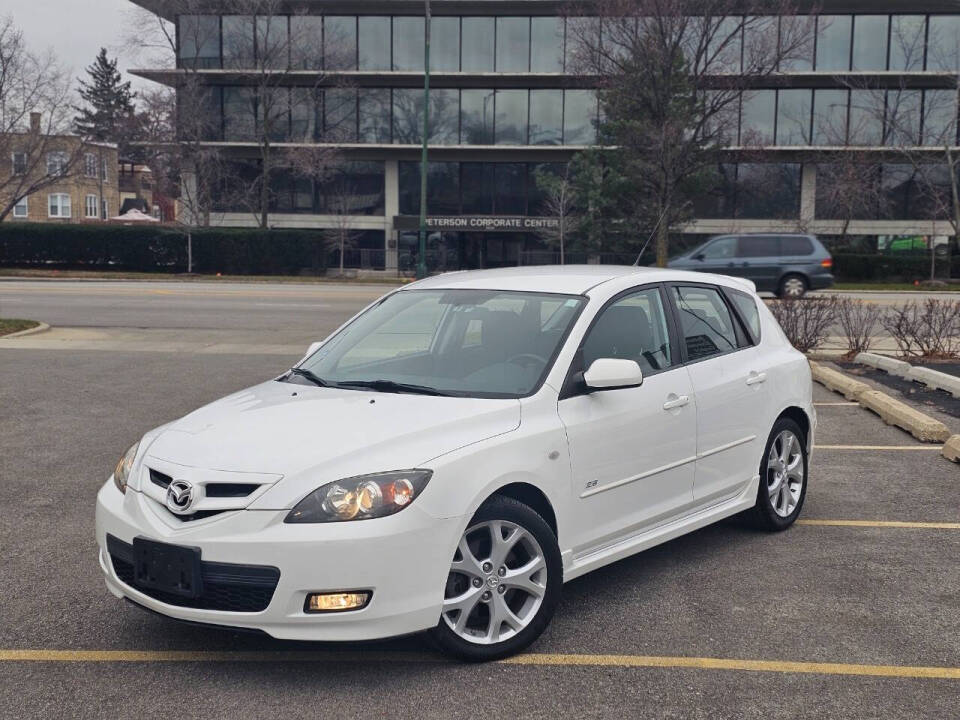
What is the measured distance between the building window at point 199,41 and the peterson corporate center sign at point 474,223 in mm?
11653

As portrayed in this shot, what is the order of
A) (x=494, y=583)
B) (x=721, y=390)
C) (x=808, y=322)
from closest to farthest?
1. (x=494, y=583)
2. (x=721, y=390)
3. (x=808, y=322)

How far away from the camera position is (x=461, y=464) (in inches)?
162

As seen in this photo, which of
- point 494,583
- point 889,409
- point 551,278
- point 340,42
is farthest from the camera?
point 340,42

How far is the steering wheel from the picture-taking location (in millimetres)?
4930

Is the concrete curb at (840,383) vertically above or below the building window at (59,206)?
below

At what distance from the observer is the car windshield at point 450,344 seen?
489 centimetres

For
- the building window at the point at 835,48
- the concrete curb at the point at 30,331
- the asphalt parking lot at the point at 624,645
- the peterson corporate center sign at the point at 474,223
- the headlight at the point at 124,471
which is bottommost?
the concrete curb at the point at 30,331

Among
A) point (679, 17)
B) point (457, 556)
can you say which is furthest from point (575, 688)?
point (679, 17)

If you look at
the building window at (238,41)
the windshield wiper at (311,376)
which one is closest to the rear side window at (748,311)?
the windshield wiper at (311,376)

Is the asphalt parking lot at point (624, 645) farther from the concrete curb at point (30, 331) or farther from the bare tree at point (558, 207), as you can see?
the bare tree at point (558, 207)

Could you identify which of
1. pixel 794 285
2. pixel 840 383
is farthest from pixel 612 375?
pixel 794 285

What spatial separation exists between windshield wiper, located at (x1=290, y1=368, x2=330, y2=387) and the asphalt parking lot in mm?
1315

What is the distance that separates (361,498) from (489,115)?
151 ft

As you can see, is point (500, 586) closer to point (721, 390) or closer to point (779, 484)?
point (721, 390)
